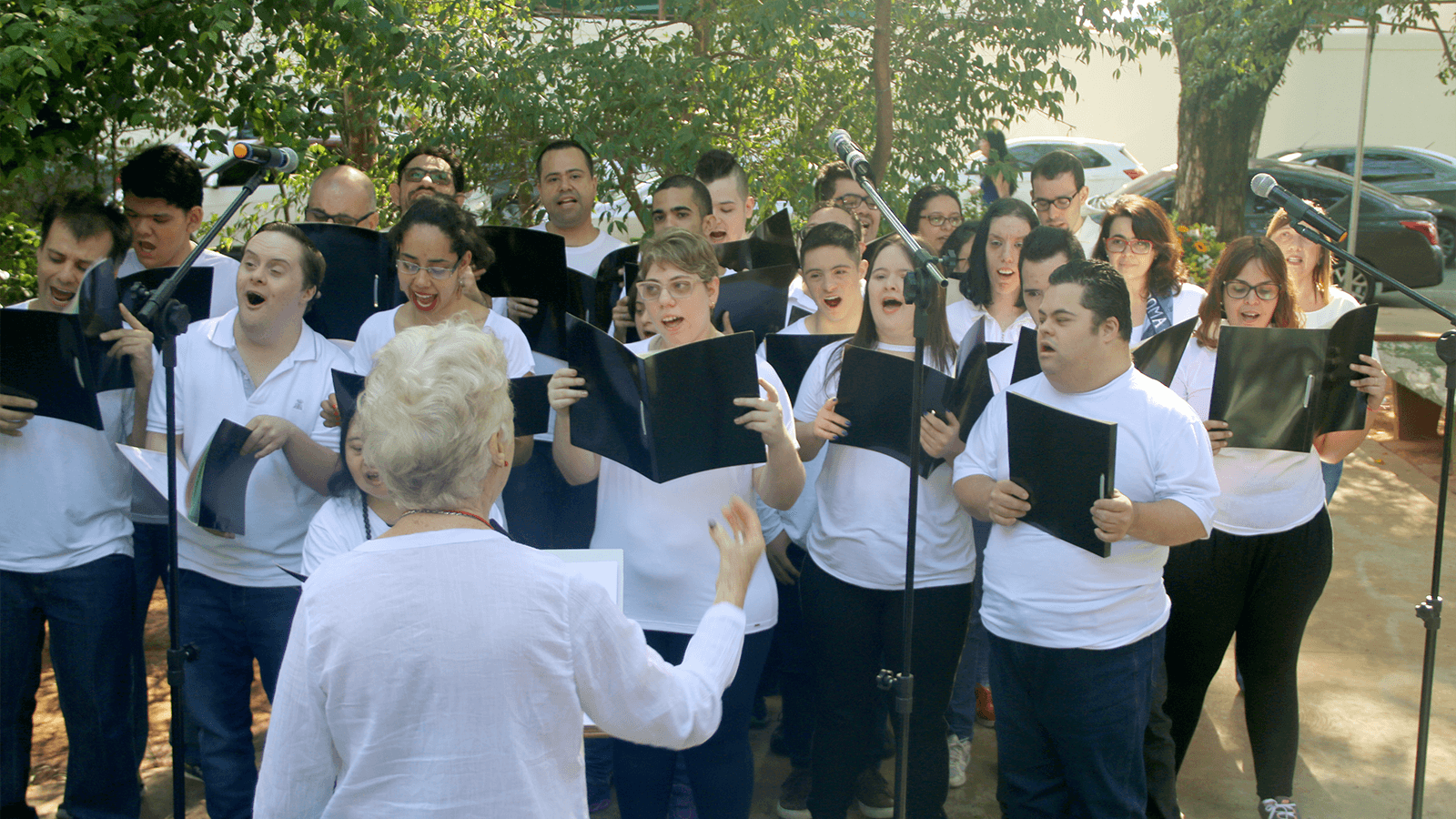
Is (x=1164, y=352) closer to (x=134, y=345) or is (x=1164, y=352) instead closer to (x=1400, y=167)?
(x=134, y=345)

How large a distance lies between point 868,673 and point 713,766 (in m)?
0.58

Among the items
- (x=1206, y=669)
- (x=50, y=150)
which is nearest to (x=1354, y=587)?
(x=1206, y=669)

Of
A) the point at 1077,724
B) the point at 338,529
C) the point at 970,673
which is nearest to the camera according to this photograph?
the point at 338,529

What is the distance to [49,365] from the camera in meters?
3.01

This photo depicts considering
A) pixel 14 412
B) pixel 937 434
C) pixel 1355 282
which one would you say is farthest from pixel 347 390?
pixel 1355 282

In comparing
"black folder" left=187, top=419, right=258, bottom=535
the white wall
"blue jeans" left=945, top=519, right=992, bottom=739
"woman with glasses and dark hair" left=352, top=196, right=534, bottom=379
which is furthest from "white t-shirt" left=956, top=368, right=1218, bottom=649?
the white wall

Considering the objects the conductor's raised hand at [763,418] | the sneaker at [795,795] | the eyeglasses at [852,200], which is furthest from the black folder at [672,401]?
the eyeglasses at [852,200]

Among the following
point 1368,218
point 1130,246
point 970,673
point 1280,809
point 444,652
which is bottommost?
point 1280,809

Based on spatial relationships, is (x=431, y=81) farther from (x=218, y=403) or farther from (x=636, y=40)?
(x=218, y=403)

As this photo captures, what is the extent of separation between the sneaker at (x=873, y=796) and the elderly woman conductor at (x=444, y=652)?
209 cm

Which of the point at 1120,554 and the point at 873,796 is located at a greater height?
the point at 1120,554

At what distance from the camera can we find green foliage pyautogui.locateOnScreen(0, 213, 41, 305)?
193 inches

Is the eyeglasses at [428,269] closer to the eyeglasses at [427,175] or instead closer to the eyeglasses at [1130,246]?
the eyeglasses at [427,175]

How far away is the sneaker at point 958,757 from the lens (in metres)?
3.88
